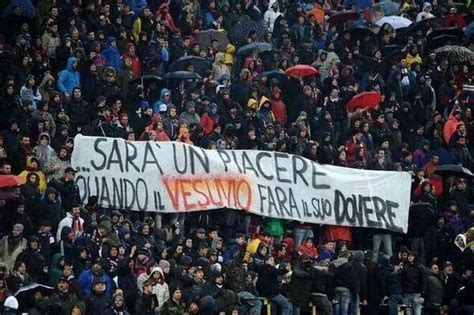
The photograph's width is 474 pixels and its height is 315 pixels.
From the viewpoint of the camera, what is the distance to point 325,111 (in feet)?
105

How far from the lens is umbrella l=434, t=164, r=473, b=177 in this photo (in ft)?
102

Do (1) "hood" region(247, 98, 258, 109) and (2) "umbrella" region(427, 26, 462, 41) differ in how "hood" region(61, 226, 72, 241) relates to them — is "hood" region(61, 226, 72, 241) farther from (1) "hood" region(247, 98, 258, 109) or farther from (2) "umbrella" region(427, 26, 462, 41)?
(2) "umbrella" region(427, 26, 462, 41)

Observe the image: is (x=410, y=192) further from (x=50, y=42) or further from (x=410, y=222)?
(x=50, y=42)

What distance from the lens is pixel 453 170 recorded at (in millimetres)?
31172

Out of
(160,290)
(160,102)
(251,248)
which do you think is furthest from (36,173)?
(160,102)

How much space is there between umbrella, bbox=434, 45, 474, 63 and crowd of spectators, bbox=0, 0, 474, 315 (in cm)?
5

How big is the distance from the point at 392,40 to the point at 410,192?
5.86 metres

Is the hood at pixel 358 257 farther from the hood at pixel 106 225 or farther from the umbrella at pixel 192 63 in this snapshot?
the umbrella at pixel 192 63

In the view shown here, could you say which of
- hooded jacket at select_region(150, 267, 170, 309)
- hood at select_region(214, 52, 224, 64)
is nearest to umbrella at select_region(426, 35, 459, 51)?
hood at select_region(214, 52, 224, 64)

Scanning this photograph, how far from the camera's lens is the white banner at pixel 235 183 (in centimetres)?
2914

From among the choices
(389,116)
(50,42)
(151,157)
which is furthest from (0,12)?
(389,116)

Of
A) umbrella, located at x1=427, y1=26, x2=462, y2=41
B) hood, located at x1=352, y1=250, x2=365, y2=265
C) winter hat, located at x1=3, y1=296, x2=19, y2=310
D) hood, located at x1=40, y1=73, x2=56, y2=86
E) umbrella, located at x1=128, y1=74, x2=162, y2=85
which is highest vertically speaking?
umbrella, located at x1=427, y1=26, x2=462, y2=41

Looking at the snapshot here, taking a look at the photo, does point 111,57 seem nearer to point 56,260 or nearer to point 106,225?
point 106,225

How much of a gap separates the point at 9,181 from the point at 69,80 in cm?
377
